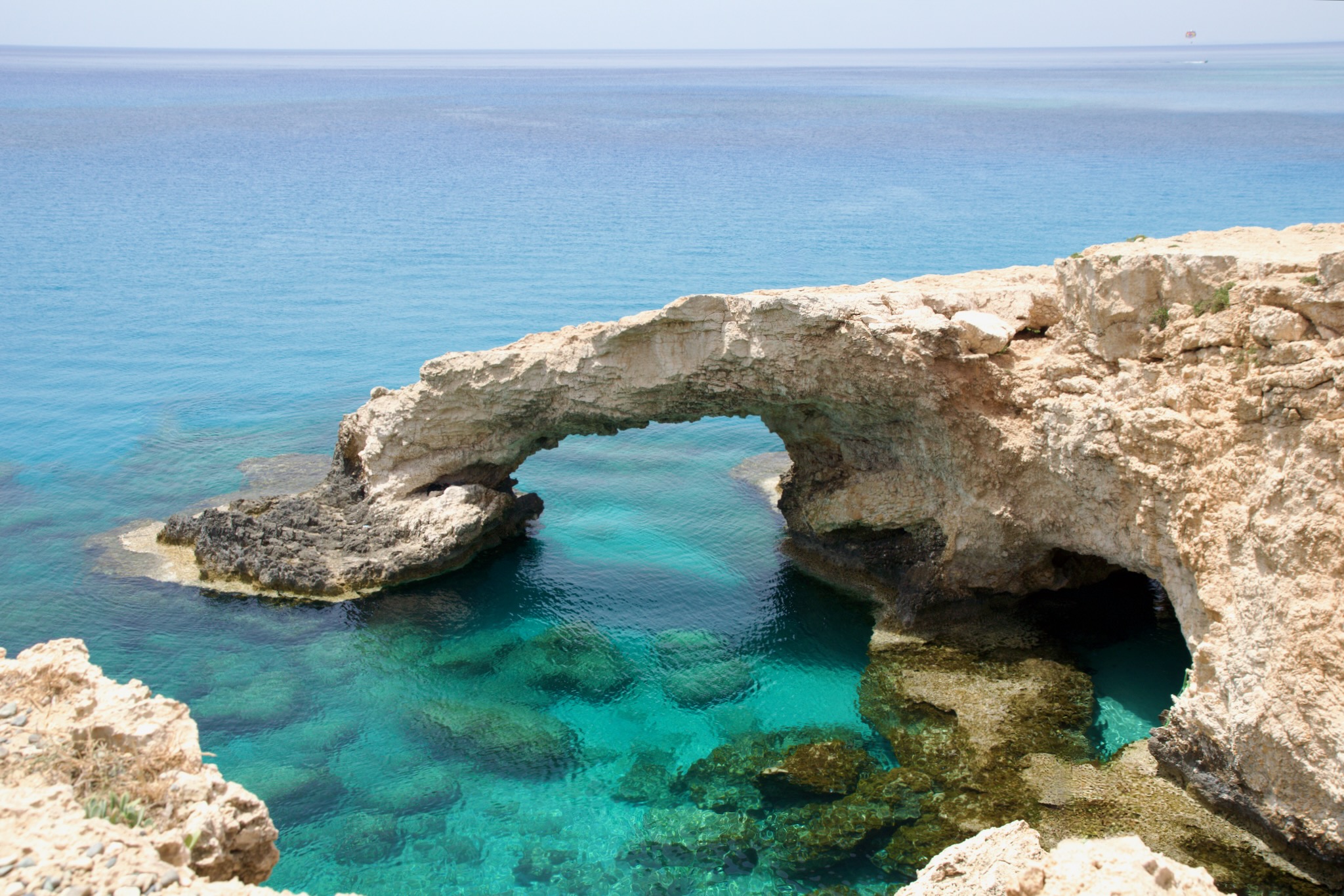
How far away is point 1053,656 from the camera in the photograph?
64.2 feet

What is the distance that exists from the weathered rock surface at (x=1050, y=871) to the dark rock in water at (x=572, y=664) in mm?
10494

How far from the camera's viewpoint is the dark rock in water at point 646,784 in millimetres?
17000

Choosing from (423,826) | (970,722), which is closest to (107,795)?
(423,826)

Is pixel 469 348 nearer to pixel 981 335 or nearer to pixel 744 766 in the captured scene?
pixel 981 335

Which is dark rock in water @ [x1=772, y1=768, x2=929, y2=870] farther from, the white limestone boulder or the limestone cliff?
the limestone cliff

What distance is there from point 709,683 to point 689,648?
4.33 ft

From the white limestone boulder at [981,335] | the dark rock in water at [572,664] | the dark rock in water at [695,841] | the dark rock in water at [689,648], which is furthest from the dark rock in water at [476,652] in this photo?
the white limestone boulder at [981,335]

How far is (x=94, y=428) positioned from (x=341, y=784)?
70.1ft

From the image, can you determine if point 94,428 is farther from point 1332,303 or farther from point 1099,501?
point 1332,303

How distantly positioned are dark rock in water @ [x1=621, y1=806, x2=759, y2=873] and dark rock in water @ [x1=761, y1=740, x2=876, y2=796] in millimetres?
1006

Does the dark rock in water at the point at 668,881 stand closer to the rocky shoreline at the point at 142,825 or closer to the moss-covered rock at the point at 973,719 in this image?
the moss-covered rock at the point at 973,719

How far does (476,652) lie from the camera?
21.3 metres

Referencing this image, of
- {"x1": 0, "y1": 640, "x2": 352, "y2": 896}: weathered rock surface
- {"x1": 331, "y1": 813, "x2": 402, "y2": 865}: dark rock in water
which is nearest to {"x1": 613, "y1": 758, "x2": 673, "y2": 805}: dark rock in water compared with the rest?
{"x1": 331, "y1": 813, "x2": 402, "y2": 865}: dark rock in water

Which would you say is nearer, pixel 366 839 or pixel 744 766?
pixel 366 839
